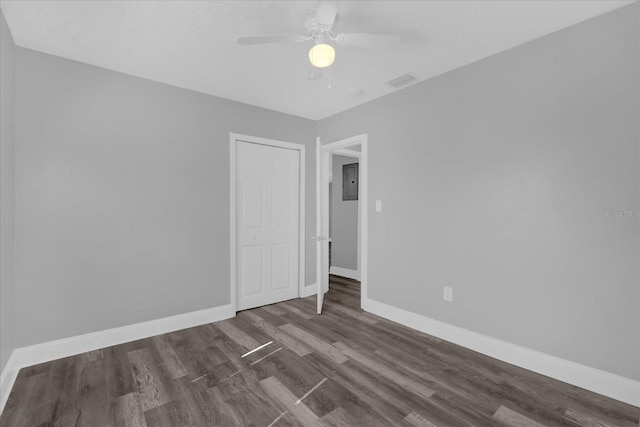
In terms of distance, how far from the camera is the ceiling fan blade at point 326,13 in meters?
1.83

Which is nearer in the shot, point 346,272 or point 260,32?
point 260,32

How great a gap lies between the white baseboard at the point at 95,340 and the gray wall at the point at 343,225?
2.59 meters

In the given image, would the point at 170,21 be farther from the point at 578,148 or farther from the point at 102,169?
the point at 578,148

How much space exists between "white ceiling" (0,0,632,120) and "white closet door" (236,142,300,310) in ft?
3.42

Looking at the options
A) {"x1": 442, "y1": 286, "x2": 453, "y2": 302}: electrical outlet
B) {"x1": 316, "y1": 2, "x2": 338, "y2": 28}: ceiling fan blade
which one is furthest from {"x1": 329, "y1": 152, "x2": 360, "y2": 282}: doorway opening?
{"x1": 316, "y1": 2, "x2": 338, "y2": 28}: ceiling fan blade

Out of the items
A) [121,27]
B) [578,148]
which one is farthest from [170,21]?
[578,148]

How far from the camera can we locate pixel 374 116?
3561mm

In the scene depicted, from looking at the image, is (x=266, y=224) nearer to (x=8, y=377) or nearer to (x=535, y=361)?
(x=8, y=377)

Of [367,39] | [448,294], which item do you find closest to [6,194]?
[367,39]

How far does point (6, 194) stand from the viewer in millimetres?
2131

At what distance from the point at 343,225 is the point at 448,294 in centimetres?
295

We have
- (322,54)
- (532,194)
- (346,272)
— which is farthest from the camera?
(346,272)

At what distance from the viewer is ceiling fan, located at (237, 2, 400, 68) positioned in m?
1.83

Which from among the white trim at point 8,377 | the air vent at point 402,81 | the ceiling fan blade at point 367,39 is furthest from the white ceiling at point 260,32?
the white trim at point 8,377
